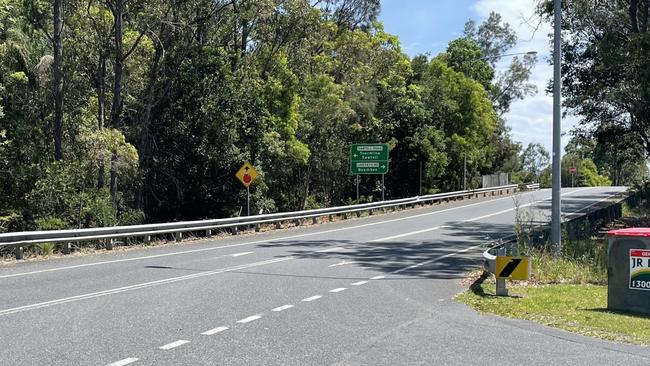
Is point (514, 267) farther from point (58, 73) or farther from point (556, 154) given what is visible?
point (58, 73)

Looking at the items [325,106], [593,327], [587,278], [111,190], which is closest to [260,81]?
[325,106]

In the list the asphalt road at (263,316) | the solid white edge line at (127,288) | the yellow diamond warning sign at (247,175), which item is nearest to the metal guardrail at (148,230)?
the asphalt road at (263,316)

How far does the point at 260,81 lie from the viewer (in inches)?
1394

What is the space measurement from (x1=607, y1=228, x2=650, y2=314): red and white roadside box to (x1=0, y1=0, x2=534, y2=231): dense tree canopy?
20.2m

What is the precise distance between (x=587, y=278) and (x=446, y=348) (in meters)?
7.93

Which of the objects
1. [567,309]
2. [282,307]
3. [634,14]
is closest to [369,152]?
[634,14]

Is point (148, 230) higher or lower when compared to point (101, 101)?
lower

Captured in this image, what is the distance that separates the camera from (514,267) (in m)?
11.2

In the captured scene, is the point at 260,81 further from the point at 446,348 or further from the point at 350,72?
the point at 446,348

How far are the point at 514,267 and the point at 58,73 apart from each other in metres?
22.2

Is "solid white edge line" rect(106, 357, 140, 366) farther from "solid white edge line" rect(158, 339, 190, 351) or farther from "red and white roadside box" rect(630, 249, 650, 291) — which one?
"red and white roadside box" rect(630, 249, 650, 291)

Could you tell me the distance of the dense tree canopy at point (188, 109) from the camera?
26.5 metres

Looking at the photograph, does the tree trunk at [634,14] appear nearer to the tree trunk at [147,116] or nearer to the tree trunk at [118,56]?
the tree trunk at [118,56]

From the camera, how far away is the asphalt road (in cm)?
675
